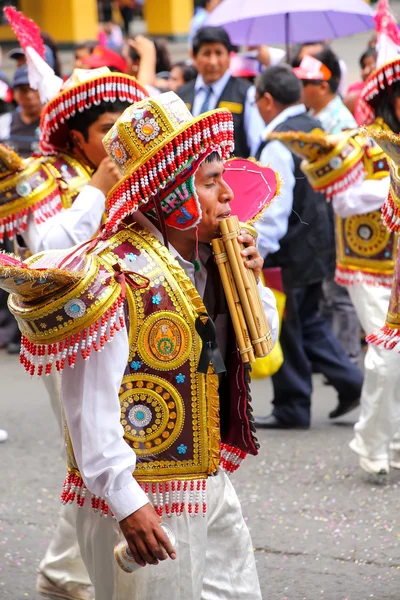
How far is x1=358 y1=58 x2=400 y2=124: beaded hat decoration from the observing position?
196 inches

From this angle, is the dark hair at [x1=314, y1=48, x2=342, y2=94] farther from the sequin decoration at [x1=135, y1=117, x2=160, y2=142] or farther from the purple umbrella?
the sequin decoration at [x1=135, y1=117, x2=160, y2=142]

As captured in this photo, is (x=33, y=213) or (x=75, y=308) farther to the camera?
(x=33, y=213)

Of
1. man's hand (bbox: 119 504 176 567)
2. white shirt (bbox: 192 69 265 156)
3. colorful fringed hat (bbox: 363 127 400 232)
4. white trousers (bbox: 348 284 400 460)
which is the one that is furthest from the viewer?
white shirt (bbox: 192 69 265 156)

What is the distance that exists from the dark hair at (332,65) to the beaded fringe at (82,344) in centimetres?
510

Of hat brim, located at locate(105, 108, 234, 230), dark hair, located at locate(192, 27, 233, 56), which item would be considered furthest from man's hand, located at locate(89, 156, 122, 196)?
dark hair, located at locate(192, 27, 233, 56)

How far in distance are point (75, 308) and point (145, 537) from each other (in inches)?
23.1

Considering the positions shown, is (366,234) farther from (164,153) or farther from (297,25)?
(297,25)

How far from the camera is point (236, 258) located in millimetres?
2924

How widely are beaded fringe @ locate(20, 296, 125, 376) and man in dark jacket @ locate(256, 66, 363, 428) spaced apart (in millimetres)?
3568

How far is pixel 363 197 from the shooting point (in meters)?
5.60

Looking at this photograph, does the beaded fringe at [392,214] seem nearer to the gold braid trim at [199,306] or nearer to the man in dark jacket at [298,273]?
the gold braid trim at [199,306]

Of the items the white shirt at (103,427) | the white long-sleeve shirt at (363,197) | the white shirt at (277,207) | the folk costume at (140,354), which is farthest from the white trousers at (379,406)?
the white shirt at (103,427)

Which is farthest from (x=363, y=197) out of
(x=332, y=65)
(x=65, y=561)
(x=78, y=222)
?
(x=65, y=561)

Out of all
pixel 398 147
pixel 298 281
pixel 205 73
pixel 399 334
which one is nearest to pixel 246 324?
pixel 398 147
